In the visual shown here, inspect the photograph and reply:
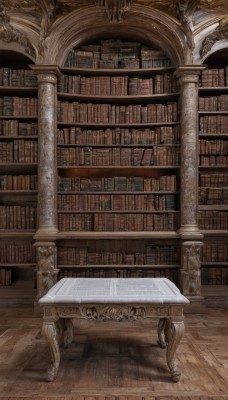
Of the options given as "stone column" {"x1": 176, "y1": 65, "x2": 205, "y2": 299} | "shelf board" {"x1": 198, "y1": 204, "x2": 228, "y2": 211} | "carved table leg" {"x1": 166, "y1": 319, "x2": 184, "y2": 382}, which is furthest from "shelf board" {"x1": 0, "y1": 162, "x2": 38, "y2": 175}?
"carved table leg" {"x1": 166, "y1": 319, "x2": 184, "y2": 382}

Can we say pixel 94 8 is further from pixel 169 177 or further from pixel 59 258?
pixel 59 258

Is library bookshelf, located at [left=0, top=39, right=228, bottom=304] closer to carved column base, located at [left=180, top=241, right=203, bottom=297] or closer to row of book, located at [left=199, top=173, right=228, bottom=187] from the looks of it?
row of book, located at [left=199, top=173, right=228, bottom=187]

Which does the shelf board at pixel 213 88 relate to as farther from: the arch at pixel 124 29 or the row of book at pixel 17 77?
the row of book at pixel 17 77

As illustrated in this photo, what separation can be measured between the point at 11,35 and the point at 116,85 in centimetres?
136

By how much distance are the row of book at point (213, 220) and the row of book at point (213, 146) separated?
731 mm

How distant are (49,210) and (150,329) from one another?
176 cm

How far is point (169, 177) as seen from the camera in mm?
4754

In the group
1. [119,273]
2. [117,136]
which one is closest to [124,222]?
[119,273]

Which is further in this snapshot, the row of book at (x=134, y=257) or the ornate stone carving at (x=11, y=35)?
the row of book at (x=134, y=257)

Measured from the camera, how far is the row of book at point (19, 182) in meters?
4.76

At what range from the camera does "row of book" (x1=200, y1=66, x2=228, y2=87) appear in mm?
4777

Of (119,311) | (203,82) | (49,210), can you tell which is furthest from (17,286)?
(203,82)

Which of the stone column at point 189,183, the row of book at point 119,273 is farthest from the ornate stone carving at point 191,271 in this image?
the row of book at point 119,273

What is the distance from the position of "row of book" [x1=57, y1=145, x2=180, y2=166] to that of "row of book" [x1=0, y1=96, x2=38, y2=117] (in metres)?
0.57
